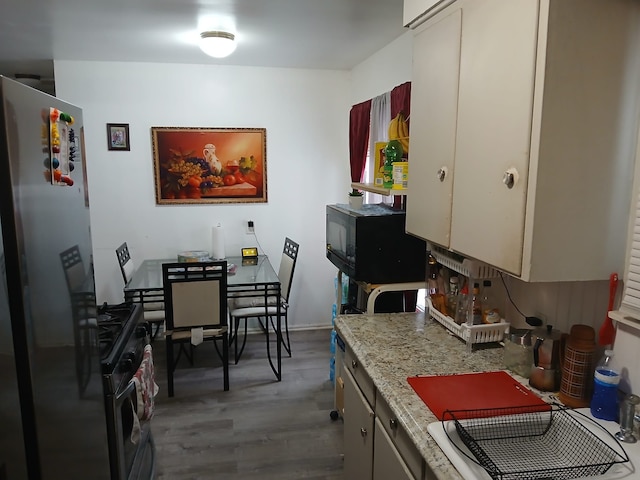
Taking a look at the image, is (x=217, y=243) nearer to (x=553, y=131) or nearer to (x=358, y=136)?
(x=358, y=136)

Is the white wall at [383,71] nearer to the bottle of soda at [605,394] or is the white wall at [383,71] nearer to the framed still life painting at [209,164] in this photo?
the framed still life painting at [209,164]

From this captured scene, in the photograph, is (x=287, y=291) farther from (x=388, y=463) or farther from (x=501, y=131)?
(x=501, y=131)

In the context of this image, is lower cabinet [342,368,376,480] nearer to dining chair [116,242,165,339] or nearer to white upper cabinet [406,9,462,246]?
white upper cabinet [406,9,462,246]

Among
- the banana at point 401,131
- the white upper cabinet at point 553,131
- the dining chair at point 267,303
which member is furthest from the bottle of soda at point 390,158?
the dining chair at point 267,303

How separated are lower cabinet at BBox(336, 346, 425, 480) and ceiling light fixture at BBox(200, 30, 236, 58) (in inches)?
82.6

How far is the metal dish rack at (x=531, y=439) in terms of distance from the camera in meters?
1.26

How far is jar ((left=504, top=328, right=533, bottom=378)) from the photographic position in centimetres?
166

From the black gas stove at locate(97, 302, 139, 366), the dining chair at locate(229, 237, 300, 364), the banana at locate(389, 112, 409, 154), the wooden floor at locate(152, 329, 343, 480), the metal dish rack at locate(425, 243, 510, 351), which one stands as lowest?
the wooden floor at locate(152, 329, 343, 480)

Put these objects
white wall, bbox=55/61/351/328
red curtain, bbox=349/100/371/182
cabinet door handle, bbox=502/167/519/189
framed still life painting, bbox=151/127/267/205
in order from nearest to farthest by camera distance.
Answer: cabinet door handle, bbox=502/167/519/189 → red curtain, bbox=349/100/371/182 → white wall, bbox=55/61/351/328 → framed still life painting, bbox=151/127/267/205

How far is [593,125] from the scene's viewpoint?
130 centimetres

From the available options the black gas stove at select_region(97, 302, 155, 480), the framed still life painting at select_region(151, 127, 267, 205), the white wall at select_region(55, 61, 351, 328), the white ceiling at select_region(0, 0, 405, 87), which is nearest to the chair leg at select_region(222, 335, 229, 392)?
the black gas stove at select_region(97, 302, 155, 480)

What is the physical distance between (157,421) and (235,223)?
1894mm

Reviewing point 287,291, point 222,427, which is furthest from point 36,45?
point 222,427

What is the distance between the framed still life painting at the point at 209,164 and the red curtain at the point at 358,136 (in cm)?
80
